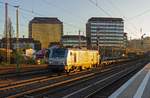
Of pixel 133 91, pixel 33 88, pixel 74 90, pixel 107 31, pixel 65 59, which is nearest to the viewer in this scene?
pixel 133 91

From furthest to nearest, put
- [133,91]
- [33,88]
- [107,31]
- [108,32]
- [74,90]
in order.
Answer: [107,31]
[108,32]
[33,88]
[74,90]
[133,91]

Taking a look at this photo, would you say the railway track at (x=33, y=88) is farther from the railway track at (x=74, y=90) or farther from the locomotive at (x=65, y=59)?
the locomotive at (x=65, y=59)

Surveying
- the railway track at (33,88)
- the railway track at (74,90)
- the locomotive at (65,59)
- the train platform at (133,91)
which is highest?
the locomotive at (65,59)

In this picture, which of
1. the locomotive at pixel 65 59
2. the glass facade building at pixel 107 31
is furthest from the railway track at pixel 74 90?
the glass facade building at pixel 107 31

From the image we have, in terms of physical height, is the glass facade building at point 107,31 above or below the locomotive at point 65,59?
above

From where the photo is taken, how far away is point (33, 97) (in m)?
18.0

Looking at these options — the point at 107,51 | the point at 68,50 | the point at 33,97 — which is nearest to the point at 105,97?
the point at 33,97

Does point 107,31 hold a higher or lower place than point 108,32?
higher

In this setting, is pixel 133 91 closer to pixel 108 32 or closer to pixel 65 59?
pixel 65 59

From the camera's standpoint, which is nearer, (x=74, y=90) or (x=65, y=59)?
(x=74, y=90)

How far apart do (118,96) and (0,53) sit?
169 ft

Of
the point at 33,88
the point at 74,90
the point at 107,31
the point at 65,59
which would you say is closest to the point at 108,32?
the point at 107,31

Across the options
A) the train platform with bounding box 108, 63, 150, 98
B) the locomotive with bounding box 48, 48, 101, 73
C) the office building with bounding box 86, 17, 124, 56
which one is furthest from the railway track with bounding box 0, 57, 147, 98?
the office building with bounding box 86, 17, 124, 56

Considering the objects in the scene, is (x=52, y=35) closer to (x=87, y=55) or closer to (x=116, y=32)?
(x=116, y=32)
